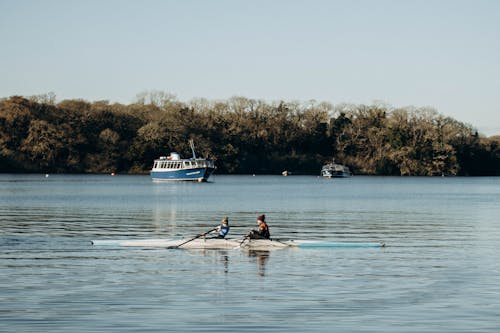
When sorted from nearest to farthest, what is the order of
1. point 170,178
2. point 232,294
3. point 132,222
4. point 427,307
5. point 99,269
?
point 427,307 → point 232,294 → point 99,269 → point 132,222 → point 170,178

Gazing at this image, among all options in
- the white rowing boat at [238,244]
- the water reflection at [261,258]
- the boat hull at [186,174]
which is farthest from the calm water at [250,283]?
the boat hull at [186,174]

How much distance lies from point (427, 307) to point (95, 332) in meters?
10.5

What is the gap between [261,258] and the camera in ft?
130

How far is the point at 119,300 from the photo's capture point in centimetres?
2755

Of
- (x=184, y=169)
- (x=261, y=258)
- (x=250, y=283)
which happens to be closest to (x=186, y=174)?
(x=184, y=169)

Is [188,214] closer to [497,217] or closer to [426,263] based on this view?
[497,217]

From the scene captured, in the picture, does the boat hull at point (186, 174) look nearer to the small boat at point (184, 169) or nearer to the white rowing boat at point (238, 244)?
the small boat at point (184, 169)

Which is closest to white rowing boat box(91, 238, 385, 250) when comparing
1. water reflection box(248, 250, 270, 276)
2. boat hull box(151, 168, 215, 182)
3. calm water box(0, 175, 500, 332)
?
water reflection box(248, 250, 270, 276)

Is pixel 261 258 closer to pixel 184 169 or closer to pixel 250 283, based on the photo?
pixel 250 283

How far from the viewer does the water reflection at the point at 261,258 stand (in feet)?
116

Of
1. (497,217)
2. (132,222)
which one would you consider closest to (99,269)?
(132,222)

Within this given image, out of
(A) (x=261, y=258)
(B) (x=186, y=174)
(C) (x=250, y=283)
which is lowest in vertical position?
(C) (x=250, y=283)

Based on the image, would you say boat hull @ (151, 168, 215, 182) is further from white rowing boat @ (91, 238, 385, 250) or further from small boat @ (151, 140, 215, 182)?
white rowing boat @ (91, 238, 385, 250)

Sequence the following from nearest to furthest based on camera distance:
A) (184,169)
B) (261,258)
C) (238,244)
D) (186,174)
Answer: (261,258) → (238,244) → (184,169) → (186,174)
